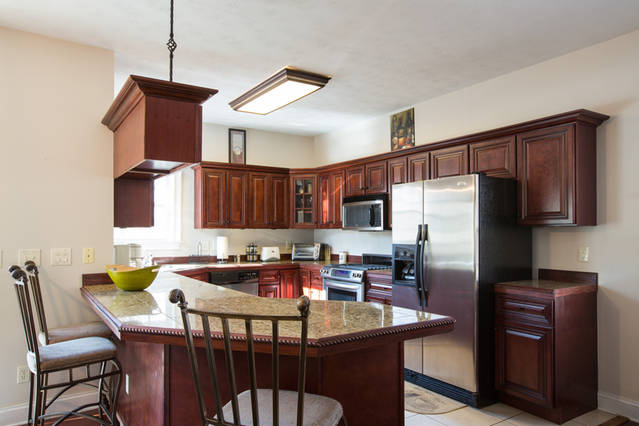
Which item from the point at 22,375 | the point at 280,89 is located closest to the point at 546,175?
the point at 280,89

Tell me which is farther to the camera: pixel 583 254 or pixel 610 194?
pixel 583 254

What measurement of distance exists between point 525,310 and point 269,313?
6.96 feet

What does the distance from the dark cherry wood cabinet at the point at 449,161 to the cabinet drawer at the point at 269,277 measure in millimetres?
2464

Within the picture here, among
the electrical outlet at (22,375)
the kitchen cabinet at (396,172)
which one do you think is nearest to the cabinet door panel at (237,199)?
the kitchen cabinet at (396,172)

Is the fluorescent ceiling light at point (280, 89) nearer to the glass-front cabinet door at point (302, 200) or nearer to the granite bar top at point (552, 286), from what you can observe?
the granite bar top at point (552, 286)

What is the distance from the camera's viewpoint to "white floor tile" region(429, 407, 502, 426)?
3039mm

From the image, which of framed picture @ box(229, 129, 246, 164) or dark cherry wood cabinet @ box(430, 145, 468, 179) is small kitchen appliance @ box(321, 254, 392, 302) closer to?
dark cherry wood cabinet @ box(430, 145, 468, 179)

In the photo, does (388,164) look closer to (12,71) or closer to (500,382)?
(500,382)

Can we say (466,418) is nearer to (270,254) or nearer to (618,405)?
(618,405)

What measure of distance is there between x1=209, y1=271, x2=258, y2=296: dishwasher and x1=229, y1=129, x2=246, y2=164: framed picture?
1600 mm

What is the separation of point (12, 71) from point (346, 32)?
2.34m

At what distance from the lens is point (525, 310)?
319 centimetres

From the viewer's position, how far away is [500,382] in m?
3.35

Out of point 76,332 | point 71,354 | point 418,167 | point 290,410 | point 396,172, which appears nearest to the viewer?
point 290,410
